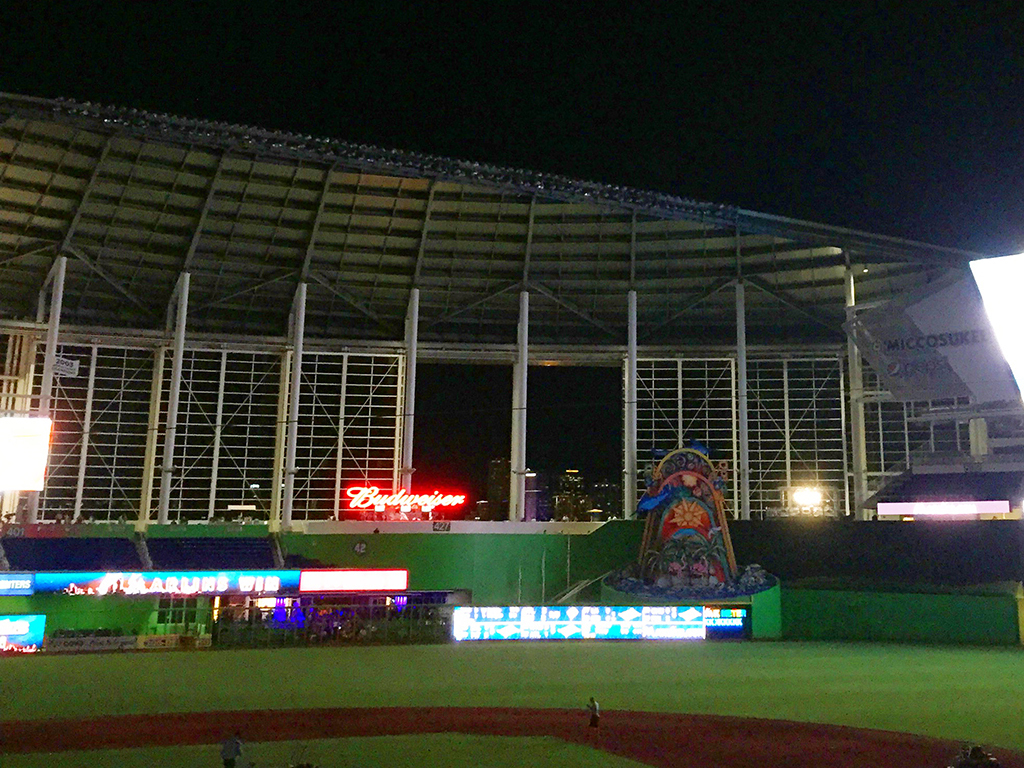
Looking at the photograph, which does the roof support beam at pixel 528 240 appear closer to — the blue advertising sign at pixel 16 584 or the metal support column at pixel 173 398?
the metal support column at pixel 173 398

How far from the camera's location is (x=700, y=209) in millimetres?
42250

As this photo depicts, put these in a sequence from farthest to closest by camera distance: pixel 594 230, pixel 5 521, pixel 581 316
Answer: pixel 581 316 → pixel 594 230 → pixel 5 521

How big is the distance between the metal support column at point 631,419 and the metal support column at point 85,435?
28.9 meters

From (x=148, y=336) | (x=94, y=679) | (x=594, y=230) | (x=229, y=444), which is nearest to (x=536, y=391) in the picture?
(x=594, y=230)

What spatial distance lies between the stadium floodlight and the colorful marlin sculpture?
47.9ft

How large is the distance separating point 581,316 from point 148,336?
24.2 metres

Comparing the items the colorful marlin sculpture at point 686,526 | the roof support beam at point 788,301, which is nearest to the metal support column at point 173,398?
the colorful marlin sculpture at point 686,526

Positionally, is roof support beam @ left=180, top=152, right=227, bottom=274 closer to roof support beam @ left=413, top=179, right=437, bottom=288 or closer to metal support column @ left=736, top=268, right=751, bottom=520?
roof support beam @ left=413, top=179, right=437, bottom=288

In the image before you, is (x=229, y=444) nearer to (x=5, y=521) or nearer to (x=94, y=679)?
(x=5, y=521)

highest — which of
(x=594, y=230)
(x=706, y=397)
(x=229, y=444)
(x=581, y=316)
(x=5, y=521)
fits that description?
Answer: (x=594, y=230)

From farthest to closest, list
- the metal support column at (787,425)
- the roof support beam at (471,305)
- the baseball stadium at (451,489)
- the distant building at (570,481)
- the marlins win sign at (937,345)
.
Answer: the distant building at (570,481), the metal support column at (787,425), the roof support beam at (471,305), the marlins win sign at (937,345), the baseball stadium at (451,489)

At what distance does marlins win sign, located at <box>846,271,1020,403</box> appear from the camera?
41.7m

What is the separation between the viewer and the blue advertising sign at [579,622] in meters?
37.7

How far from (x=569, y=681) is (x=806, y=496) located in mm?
32031
